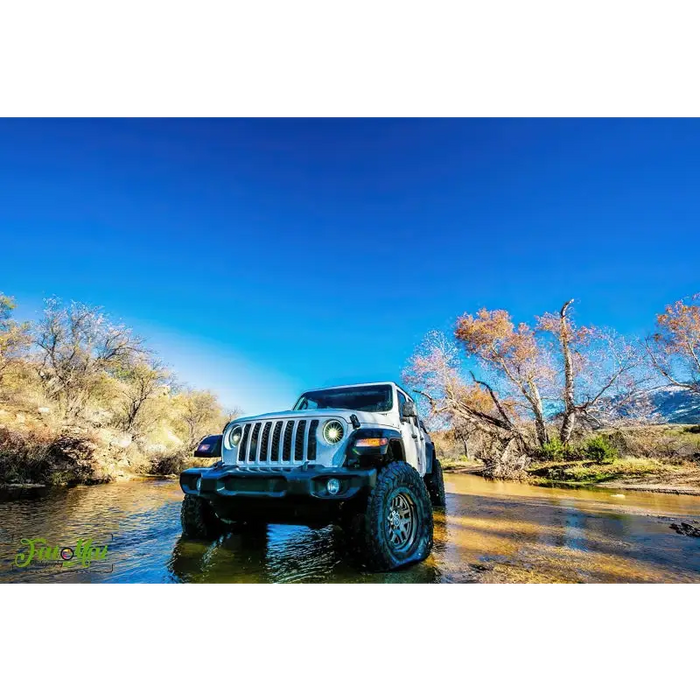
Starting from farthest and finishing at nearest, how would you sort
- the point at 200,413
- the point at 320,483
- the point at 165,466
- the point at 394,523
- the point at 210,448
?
the point at 200,413 < the point at 165,466 < the point at 210,448 < the point at 394,523 < the point at 320,483

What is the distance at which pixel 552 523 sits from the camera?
17.9ft

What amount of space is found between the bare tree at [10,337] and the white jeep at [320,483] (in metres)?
15.5

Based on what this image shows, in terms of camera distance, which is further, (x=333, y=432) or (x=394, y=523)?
(x=333, y=432)

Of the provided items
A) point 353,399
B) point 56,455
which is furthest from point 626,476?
point 56,455

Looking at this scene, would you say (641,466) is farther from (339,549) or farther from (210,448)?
(210,448)

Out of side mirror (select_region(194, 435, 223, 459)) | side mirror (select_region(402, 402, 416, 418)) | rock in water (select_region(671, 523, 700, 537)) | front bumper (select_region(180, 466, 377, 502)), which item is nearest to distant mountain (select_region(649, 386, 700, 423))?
rock in water (select_region(671, 523, 700, 537))

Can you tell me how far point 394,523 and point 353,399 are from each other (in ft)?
7.00

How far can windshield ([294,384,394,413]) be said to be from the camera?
500cm

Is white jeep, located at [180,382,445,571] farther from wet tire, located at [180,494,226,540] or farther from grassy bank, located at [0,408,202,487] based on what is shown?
grassy bank, located at [0,408,202,487]

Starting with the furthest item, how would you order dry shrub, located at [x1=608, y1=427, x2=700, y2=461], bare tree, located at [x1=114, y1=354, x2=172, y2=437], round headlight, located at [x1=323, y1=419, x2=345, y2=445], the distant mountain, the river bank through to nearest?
1. bare tree, located at [x1=114, y1=354, x2=172, y2=437]
2. the distant mountain
3. dry shrub, located at [x1=608, y1=427, x2=700, y2=461]
4. the river bank
5. round headlight, located at [x1=323, y1=419, x2=345, y2=445]

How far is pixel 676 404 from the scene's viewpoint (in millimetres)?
14836

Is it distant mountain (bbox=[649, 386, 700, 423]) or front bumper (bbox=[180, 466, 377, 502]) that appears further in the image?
distant mountain (bbox=[649, 386, 700, 423])
